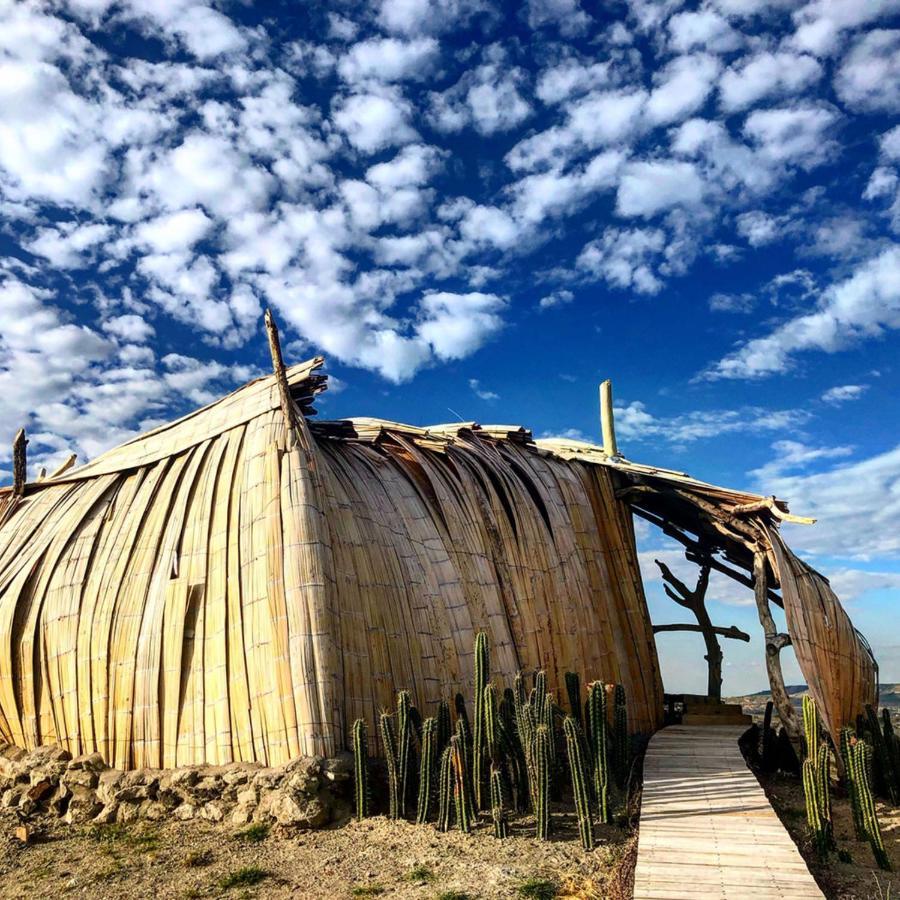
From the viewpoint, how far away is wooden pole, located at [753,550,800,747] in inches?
461

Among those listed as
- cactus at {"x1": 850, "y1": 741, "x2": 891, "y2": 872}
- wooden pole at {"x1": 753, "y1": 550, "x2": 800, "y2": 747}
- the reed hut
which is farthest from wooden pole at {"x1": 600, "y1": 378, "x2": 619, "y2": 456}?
cactus at {"x1": 850, "y1": 741, "x2": 891, "y2": 872}

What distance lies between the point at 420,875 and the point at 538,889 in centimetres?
100

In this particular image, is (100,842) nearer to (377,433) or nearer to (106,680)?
(106,680)

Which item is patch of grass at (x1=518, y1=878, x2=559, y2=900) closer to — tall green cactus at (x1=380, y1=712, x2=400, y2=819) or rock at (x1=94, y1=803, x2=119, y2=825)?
tall green cactus at (x1=380, y1=712, x2=400, y2=819)

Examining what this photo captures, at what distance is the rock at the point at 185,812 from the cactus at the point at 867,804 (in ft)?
22.0

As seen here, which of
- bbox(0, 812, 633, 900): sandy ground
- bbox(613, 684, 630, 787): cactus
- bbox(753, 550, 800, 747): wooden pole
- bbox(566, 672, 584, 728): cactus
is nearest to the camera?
bbox(0, 812, 633, 900): sandy ground

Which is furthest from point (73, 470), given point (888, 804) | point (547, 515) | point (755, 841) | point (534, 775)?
point (888, 804)

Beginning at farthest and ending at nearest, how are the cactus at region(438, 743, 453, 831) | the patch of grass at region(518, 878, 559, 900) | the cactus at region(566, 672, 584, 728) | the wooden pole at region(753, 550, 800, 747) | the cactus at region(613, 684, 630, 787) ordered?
the wooden pole at region(753, 550, 800, 747) < the cactus at region(613, 684, 630, 787) < the cactus at region(566, 672, 584, 728) < the cactus at region(438, 743, 453, 831) < the patch of grass at region(518, 878, 559, 900)

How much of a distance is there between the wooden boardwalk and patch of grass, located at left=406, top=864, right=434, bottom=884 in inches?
66.9

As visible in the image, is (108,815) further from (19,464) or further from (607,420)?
(607,420)

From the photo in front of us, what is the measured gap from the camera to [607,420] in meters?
15.1

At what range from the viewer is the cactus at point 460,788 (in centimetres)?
771

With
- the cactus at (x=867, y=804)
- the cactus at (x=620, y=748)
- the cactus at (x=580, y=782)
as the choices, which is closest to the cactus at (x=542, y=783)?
the cactus at (x=580, y=782)

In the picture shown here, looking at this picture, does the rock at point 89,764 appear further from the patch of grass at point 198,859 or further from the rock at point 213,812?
the patch of grass at point 198,859
